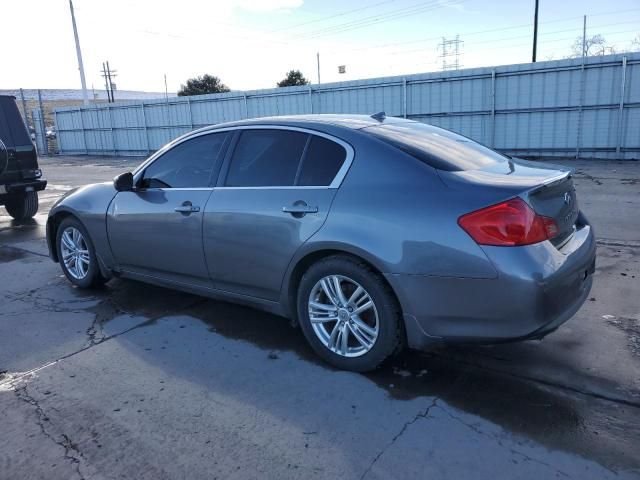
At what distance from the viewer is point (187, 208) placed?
162 inches

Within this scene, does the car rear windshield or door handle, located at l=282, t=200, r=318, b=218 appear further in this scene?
door handle, located at l=282, t=200, r=318, b=218

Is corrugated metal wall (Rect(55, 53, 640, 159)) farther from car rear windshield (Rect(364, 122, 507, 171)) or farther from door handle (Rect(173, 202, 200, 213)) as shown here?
door handle (Rect(173, 202, 200, 213))

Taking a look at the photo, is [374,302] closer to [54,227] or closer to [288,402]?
[288,402]

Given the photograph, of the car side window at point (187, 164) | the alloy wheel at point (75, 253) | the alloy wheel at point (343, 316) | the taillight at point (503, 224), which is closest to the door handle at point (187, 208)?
the car side window at point (187, 164)

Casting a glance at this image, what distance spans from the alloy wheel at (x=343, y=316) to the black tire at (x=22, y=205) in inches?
317

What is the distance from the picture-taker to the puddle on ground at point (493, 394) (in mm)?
2623

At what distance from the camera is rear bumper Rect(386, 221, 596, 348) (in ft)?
9.01

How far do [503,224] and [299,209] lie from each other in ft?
4.21

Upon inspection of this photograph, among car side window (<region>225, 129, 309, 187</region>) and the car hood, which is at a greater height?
car side window (<region>225, 129, 309, 187</region>)

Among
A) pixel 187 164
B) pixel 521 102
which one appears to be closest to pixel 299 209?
pixel 187 164

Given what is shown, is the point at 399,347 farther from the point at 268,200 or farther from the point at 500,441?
the point at 268,200

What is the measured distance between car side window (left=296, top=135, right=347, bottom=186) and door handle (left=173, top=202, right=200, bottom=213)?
3.18 ft

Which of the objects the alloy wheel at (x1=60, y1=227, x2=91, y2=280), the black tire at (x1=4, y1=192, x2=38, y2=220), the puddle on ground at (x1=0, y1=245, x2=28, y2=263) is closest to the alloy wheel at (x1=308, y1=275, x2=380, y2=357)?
the alloy wheel at (x1=60, y1=227, x2=91, y2=280)

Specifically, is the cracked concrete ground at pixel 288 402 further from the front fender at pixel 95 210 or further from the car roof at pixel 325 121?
the car roof at pixel 325 121
